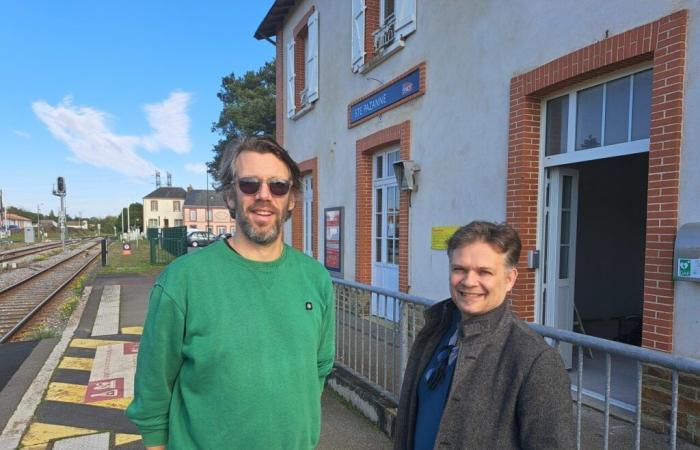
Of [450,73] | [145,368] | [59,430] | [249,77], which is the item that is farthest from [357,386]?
[249,77]

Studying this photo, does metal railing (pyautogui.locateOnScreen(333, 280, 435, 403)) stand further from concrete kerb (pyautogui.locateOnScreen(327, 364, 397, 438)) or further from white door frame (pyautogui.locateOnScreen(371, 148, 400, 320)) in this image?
white door frame (pyautogui.locateOnScreen(371, 148, 400, 320))

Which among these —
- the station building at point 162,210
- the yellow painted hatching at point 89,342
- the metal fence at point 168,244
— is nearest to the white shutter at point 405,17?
the yellow painted hatching at point 89,342

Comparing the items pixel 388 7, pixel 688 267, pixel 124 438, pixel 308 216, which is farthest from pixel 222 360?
pixel 308 216

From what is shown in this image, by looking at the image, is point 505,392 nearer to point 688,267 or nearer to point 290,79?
point 688,267

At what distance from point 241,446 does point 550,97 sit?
455cm

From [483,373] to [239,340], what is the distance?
0.88 m

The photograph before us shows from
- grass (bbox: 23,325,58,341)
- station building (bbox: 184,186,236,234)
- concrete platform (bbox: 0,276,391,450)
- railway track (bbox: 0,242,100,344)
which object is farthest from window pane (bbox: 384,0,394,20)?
station building (bbox: 184,186,236,234)

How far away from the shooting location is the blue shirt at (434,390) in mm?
1757

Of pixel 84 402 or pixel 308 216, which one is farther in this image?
pixel 308 216

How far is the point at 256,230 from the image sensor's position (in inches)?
75.2

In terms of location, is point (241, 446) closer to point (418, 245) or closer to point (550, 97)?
point (550, 97)

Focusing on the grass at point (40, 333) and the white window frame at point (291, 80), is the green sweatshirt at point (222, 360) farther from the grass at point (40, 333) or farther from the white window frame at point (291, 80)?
the white window frame at point (291, 80)

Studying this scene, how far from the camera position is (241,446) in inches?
69.6

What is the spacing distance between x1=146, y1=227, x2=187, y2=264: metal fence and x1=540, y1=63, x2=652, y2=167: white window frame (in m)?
16.7
